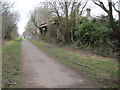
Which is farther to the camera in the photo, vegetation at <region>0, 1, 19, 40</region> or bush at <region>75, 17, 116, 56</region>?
vegetation at <region>0, 1, 19, 40</region>

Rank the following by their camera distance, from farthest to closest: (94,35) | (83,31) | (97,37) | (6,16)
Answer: (6,16), (83,31), (94,35), (97,37)

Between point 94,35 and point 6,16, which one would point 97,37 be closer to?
point 94,35

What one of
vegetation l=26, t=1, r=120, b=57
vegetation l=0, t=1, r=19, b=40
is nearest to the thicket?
vegetation l=26, t=1, r=120, b=57

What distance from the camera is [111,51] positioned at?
40.8ft

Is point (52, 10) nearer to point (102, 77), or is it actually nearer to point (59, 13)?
point (59, 13)

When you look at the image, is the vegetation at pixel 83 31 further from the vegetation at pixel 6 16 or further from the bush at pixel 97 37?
the vegetation at pixel 6 16

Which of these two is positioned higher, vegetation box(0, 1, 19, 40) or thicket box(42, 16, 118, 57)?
vegetation box(0, 1, 19, 40)

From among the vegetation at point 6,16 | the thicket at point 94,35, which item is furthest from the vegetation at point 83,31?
the vegetation at point 6,16

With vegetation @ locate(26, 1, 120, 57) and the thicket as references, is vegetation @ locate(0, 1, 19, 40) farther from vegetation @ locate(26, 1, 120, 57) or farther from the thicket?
the thicket

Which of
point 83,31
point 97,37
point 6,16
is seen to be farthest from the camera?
point 6,16

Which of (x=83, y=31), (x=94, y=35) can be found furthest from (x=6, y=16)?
(x=94, y=35)

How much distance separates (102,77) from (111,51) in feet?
22.0

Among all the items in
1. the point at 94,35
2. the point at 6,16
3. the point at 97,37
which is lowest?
the point at 97,37

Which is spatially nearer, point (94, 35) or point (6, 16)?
point (94, 35)
